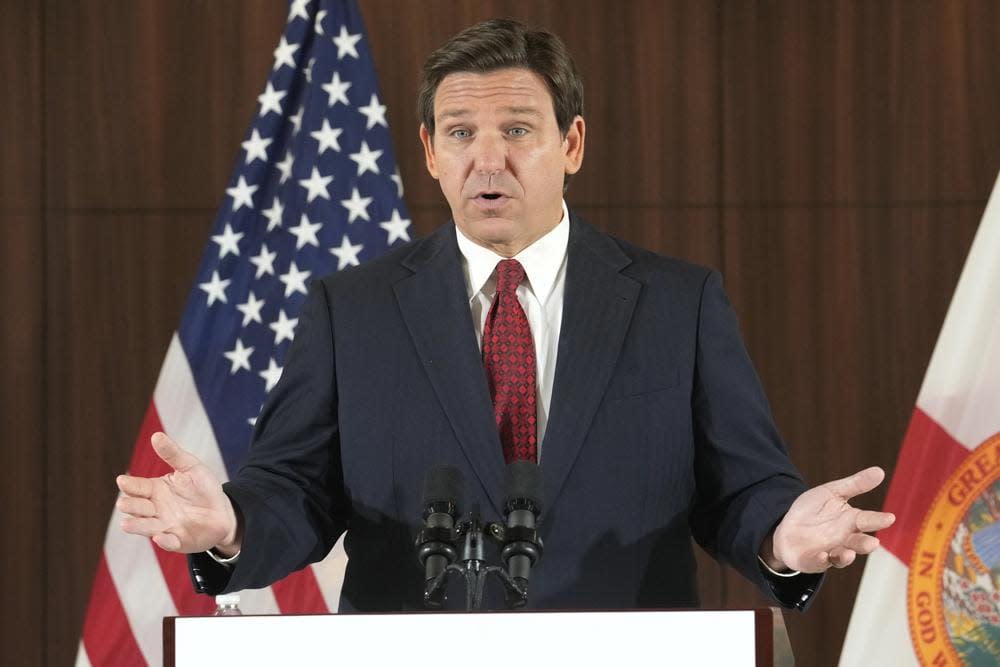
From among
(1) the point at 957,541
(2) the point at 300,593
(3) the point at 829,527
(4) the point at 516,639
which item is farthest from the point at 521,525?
(1) the point at 957,541

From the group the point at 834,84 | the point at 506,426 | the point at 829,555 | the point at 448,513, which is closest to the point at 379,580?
the point at 506,426

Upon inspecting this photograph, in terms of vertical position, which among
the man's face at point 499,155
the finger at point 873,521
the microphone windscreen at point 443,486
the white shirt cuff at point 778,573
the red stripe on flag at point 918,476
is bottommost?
the red stripe on flag at point 918,476

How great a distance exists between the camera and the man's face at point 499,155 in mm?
2139

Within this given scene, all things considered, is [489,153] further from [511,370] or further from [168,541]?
[168,541]

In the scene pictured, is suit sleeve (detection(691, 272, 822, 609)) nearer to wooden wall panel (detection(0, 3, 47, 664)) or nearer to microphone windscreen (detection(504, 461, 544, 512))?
microphone windscreen (detection(504, 461, 544, 512))

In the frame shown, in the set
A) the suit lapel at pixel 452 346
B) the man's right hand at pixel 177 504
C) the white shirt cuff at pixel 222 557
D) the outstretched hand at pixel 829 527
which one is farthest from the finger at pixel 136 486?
the outstretched hand at pixel 829 527

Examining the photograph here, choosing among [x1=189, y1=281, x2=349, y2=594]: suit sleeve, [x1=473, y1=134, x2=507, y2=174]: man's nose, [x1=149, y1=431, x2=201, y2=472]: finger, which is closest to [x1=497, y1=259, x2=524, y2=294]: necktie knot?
[x1=473, y1=134, x2=507, y2=174]: man's nose

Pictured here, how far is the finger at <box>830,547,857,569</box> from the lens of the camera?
5.35 ft

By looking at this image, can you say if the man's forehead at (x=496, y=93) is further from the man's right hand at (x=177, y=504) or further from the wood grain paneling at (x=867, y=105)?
the wood grain paneling at (x=867, y=105)

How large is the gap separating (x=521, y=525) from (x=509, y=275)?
0.71 m

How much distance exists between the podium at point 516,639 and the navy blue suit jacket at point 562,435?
59 centimetres

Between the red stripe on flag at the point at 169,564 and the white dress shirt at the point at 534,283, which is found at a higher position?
the white dress shirt at the point at 534,283

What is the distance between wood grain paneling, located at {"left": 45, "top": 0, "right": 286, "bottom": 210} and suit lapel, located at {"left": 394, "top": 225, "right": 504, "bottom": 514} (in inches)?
85.8

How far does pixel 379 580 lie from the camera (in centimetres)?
206
